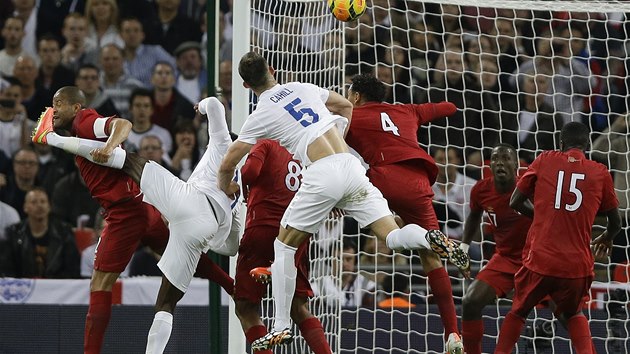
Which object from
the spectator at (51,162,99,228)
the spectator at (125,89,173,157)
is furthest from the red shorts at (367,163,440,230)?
the spectator at (125,89,173,157)

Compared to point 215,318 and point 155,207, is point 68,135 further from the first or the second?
point 215,318

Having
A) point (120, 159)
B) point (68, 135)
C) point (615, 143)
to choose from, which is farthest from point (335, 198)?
point (615, 143)

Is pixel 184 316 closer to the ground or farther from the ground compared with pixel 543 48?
closer to the ground

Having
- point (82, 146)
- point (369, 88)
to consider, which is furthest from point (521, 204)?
point (82, 146)

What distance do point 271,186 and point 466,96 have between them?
13.0ft

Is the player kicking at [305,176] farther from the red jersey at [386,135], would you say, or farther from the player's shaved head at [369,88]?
the player's shaved head at [369,88]

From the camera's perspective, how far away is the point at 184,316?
10.4m

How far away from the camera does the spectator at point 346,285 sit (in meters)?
10.1

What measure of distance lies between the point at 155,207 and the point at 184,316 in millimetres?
2136

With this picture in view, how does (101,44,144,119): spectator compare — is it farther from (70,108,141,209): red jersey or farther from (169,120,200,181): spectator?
(70,108,141,209): red jersey

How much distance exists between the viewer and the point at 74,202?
12094 mm

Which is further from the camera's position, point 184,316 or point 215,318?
point 184,316

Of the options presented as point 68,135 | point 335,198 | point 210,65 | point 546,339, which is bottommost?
point 546,339

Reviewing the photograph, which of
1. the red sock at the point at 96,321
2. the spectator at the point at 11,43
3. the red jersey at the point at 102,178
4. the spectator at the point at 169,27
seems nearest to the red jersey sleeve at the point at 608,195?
the red jersey at the point at 102,178
